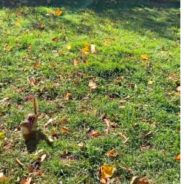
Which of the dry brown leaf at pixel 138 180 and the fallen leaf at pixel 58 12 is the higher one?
the fallen leaf at pixel 58 12

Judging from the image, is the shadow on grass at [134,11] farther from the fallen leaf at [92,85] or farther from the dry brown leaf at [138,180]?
the dry brown leaf at [138,180]

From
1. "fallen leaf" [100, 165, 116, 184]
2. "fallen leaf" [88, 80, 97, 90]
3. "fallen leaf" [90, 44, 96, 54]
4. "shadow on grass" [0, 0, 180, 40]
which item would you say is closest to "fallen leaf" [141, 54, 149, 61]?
"fallen leaf" [90, 44, 96, 54]

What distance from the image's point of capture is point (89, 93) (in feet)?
16.2

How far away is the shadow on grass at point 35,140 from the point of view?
162 inches

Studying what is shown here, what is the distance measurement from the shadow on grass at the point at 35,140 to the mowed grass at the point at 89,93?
4 cm

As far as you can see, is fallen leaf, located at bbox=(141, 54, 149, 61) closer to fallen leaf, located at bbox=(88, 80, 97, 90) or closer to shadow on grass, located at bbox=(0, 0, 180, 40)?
fallen leaf, located at bbox=(88, 80, 97, 90)

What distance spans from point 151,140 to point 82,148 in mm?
694

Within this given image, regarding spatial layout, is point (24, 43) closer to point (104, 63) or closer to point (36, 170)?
point (104, 63)

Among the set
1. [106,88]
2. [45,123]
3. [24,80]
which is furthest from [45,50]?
[45,123]

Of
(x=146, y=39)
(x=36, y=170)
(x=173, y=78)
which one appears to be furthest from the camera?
(x=146, y=39)

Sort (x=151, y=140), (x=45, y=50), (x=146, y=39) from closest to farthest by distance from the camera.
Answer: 1. (x=151, y=140)
2. (x=45, y=50)
3. (x=146, y=39)

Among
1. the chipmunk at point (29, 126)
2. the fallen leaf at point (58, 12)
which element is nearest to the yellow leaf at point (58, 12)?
the fallen leaf at point (58, 12)

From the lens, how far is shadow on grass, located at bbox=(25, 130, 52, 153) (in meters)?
4.12

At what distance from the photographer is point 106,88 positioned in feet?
16.5
